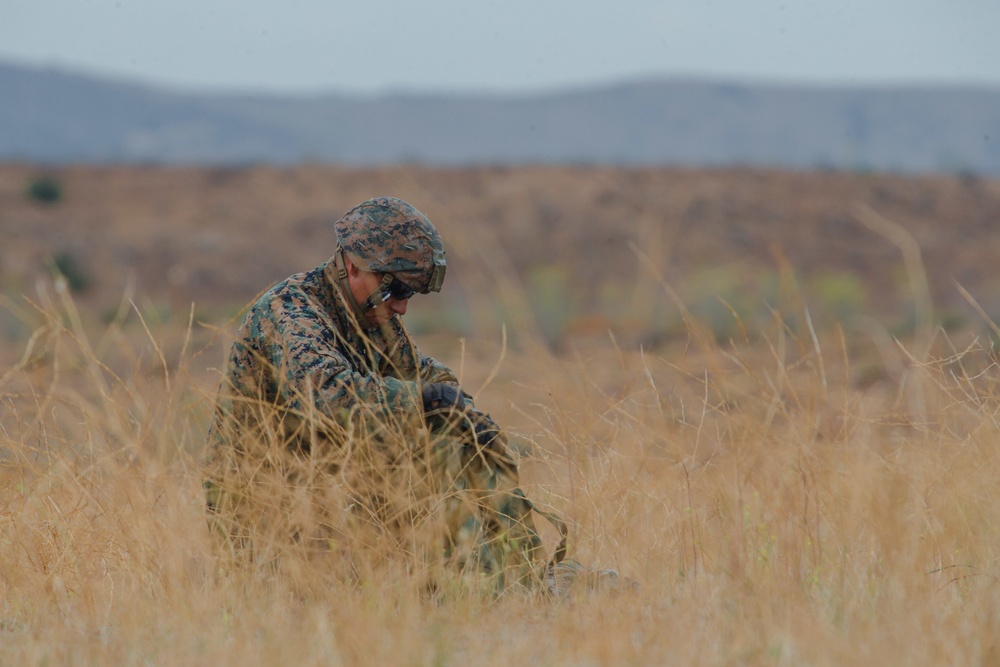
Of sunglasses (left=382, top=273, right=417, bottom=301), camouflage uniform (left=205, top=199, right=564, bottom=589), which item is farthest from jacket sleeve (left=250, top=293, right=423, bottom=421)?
sunglasses (left=382, top=273, right=417, bottom=301)

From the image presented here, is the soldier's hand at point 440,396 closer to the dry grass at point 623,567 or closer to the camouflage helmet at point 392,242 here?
the dry grass at point 623,567

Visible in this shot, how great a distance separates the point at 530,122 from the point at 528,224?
352 ft

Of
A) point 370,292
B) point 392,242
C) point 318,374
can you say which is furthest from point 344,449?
point 392,242

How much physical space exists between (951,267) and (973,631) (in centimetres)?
3612

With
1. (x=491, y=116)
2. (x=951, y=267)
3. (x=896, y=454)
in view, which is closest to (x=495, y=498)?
(x=896, y=454)

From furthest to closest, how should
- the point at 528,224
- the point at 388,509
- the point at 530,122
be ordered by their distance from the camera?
the point at 530,122 < the point at 528,224 < the point at 388,509

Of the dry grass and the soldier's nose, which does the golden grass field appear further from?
the soldier's nose

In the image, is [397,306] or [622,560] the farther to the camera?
[397,306]

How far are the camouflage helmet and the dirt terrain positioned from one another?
79.7ft

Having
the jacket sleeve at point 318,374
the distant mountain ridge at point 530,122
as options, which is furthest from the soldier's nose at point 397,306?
the distant mountain ridge at point 530,122

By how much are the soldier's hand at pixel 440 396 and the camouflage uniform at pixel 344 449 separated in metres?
0.04

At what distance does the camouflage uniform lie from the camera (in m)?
3.45

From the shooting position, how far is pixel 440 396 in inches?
143

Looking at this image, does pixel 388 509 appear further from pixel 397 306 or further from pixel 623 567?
pixel 623 567
